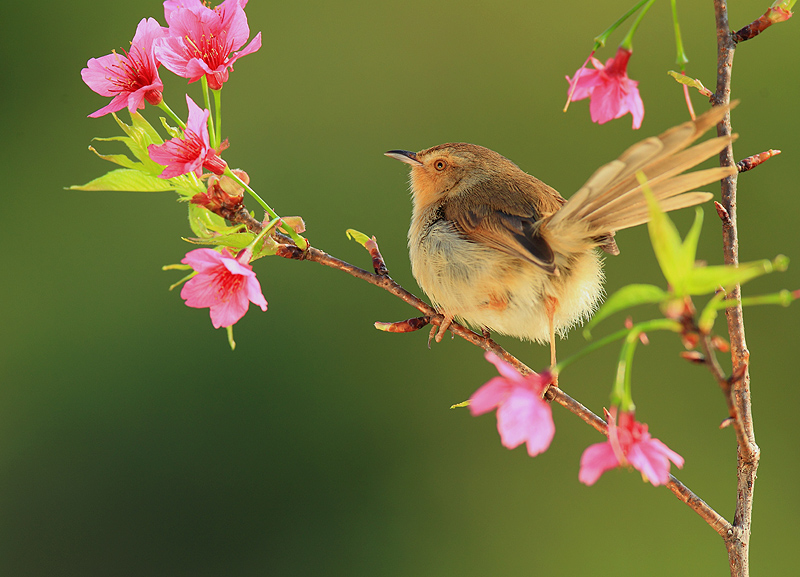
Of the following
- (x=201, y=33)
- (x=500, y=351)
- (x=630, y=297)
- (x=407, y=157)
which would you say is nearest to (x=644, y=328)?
(x=630, y=297)

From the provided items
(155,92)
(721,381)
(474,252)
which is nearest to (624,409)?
(721,381)

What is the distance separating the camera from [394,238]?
482 cm

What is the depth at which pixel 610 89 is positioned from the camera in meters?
1.14

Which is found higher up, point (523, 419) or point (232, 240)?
point (232, 240)

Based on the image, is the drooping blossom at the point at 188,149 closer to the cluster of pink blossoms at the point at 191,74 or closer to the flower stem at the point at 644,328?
the cluster of pink blossoms at the point at 191,74

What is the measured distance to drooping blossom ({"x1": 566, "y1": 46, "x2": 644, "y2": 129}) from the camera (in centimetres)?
113

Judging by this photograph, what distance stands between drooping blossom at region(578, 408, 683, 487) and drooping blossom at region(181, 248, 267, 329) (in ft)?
1.62

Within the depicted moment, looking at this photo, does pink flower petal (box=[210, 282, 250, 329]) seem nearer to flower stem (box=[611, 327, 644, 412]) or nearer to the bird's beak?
A: flower stem (box=[611, 327, 644, 412])

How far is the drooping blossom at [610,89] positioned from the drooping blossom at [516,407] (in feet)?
1.81

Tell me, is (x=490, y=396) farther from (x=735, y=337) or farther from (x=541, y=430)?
(x=735, y=337)

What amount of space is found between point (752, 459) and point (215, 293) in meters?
0.88

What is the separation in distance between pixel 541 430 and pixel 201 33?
2.83 ft

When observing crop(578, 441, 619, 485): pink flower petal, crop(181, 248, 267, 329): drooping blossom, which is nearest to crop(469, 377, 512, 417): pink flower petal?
crop(578, 441, 619, 485): pink flower petal

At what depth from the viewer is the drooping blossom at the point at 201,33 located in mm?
1187
